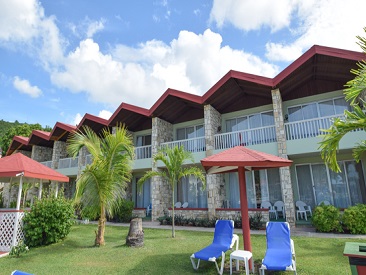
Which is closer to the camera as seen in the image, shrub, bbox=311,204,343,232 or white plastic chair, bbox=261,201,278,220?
shrub, bbox=311,204,343,232

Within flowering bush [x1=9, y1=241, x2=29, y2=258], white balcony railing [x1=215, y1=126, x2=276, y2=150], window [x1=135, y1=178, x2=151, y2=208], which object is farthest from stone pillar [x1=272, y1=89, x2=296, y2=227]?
flowering bush [x1=9, y1=241, x2=29, y2=258]

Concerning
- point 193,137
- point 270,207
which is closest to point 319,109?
point 270,207

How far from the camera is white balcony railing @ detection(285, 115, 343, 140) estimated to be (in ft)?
37.4

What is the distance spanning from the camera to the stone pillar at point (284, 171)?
1070cm

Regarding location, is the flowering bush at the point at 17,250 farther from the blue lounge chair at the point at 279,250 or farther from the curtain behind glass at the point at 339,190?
the curtain behind glass at the point at 339,190

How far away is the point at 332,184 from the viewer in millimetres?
12070

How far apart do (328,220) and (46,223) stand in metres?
10.9

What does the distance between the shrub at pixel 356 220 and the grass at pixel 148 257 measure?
140cm

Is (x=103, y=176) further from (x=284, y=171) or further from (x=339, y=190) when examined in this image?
(x=339, y=190)

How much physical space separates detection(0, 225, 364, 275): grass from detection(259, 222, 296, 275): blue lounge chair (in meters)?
0.53

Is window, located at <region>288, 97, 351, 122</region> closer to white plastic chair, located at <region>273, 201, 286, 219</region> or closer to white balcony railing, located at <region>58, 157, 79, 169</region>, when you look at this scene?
white plastic chair, located at <region>273, 201, 286, 219</region>

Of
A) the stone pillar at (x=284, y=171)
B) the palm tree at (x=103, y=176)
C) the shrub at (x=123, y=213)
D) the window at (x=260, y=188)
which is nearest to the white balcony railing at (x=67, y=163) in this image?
the shrub at (x=123, y=213)

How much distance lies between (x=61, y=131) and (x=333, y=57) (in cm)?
1986

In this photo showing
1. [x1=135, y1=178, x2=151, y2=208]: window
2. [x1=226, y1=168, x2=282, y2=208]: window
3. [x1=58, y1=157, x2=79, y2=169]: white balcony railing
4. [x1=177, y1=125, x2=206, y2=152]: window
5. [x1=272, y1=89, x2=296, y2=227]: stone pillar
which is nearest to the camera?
[x1=272, y1=89, x2=296, y2=227]: stone pillar
